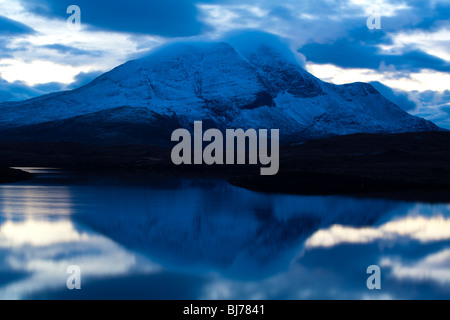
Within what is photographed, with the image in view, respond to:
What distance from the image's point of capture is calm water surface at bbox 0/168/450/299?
19.9 metres

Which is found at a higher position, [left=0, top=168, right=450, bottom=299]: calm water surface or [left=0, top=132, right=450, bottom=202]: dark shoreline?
[left=0, top=132, right=450, bottom=202]: dark shoreline

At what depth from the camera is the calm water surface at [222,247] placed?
19922 mm

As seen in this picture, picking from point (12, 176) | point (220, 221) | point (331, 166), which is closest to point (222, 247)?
point (220, 221)

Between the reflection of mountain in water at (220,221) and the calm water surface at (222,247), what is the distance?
71 millimetres

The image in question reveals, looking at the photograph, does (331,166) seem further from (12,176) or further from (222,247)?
(222,247)

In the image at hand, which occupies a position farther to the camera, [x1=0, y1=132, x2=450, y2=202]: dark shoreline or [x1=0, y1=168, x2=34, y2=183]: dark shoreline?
[x1=0, y1=168, x2=34, y2=183]: dark shoreline

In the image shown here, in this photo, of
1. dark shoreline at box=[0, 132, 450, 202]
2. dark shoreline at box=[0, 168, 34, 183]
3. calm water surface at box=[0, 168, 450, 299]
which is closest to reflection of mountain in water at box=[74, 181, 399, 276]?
calm water surface at box=[0, 168, 450, 299]

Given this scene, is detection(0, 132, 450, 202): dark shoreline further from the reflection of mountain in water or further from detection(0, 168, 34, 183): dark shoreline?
detection(0, 168, 34, 183): dark shoreline

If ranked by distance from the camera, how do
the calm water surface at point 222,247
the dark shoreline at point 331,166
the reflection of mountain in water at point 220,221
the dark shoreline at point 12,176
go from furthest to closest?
the dark shoreline at point 12,176
the dark shoreline at point 331,166
the reflection of mountain in water at point 220,221
the calm water surface at point 222,247

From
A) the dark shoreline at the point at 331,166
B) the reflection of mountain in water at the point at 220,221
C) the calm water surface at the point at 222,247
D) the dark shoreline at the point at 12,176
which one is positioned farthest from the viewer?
the dark shoreline at the point at 12,176

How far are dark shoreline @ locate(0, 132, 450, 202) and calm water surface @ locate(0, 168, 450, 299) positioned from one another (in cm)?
932

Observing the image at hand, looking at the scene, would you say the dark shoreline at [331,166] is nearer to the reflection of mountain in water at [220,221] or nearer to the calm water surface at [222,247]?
the reflection of mountain in water at [220,221]

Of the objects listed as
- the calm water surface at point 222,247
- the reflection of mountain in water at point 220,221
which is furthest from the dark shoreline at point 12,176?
the calm water surface at point 222,247
